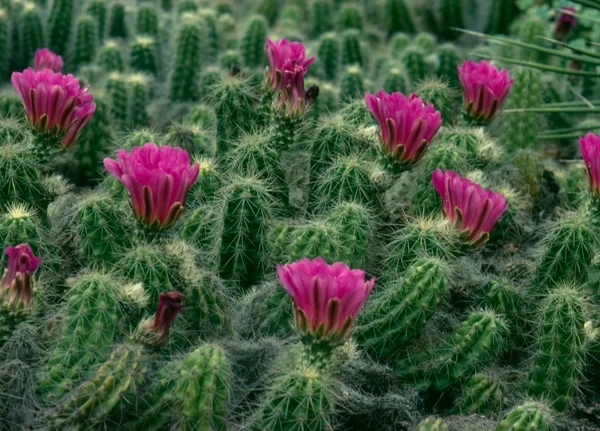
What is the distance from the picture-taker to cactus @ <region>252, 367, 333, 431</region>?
265cm

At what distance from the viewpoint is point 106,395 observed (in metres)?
2.67

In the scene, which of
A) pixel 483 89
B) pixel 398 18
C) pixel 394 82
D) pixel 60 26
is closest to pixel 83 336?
pixel 483 89

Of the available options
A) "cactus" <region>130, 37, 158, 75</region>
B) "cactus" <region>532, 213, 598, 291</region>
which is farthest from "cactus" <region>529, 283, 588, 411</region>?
"cactus" <region>130, 37, 158, 75</region>

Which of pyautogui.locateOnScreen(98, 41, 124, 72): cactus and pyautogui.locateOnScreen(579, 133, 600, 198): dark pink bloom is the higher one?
pyautogui.locateOnScreen(579, 133, 600, 198): dark pink bloom

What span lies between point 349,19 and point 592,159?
3754 mm

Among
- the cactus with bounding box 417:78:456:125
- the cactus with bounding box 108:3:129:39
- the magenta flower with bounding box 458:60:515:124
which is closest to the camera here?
the magenta flower with bounding box 458:60:515:124

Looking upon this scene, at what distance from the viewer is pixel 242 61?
560cm

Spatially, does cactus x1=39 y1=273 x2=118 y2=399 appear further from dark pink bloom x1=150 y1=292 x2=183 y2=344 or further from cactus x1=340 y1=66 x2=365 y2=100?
cactus x1=340 y1=66 x2=365 y2=100

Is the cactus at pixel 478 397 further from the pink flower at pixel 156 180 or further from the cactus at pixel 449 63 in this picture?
the cactus at pixel 449 63

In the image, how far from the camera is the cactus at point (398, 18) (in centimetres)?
720

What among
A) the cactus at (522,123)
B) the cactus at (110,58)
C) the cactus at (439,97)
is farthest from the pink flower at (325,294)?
the cactus at (110,58)

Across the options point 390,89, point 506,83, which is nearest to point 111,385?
point 506,83

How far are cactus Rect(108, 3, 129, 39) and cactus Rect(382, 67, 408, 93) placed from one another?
1949mm

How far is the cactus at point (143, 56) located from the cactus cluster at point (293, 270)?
1.19 meters
